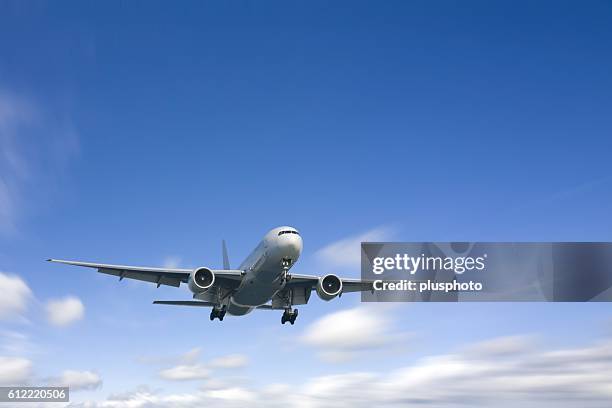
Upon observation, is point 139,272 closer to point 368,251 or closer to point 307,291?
point 307,291

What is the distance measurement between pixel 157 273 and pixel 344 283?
563 inches

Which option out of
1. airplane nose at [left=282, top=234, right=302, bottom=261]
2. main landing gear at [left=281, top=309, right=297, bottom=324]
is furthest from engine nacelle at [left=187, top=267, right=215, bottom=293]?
main landing gear at [left=281, top=309, right=297, bottom=324]

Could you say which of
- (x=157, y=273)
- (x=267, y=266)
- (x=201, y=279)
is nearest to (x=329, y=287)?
(x=267, y=266)

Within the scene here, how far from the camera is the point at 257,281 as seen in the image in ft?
114

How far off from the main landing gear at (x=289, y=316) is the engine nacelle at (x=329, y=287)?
5016 mm

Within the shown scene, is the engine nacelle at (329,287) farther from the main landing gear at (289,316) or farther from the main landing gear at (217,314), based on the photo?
the main landing gear at (217,314)

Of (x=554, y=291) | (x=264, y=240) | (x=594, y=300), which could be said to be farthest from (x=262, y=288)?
(x=594, y=300)

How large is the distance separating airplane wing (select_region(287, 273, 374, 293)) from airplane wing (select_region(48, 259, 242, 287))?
4.25m

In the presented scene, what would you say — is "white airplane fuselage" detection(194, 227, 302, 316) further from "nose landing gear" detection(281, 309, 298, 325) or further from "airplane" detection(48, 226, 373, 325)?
"nose landing gear" detection(281, 309, 298, 325)

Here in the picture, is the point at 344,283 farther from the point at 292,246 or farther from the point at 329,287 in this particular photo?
the point at 292,246

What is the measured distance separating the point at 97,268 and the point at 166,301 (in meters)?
6.52

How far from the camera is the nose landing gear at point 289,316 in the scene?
1657 inches

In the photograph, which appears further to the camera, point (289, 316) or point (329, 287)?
point (289, 316)

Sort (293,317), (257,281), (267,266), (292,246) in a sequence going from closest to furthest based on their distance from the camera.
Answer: (292,246), (267,266), (257,281), (293,317)
